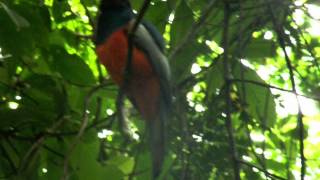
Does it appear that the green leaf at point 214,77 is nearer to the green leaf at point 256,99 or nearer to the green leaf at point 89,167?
the green leaf at point 256,99

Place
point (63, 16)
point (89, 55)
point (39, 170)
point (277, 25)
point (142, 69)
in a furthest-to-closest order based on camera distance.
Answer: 1. point (89, 55)
2. point (63, 16)
3. point (142, 69)
4. point (39, 170)
5. point (277, 25)

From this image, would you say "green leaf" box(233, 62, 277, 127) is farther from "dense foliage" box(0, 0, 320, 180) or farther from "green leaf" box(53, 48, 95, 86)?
"green leaf" box(53, 48, 95, 86)

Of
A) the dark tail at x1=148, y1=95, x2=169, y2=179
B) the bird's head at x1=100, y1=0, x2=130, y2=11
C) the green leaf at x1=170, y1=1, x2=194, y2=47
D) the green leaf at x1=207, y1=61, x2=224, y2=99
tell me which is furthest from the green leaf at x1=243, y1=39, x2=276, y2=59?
the bird's head at x1=100, y1=0, x2=130, y2=11

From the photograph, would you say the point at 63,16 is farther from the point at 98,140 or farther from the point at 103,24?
the point at 98,140

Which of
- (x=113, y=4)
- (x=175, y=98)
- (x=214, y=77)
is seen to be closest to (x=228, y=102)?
(x=175, y=98)

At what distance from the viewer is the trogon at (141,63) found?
2398 mm

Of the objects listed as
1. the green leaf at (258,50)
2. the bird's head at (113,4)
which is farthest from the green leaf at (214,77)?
the bird's head at (113,4)

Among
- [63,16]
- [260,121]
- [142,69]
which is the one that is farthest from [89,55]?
[260,121]

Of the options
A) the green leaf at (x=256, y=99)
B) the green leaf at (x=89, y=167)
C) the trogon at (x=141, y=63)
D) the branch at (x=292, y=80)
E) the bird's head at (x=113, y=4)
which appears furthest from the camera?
the bird's head at (x=113, y=4)

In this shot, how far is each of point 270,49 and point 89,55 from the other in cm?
113

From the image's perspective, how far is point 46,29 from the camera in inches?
88.6

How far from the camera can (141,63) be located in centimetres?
249

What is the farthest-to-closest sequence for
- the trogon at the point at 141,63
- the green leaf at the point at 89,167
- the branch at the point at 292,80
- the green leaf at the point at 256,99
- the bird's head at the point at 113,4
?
the bird's head at the point at 113,4, the trogon at the point at 141,63, the green leaf at the point at 256,99, the green leaf at the point at 89,167, the branch at the point at 292,80

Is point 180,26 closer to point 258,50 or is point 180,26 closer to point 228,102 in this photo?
point 258,50
